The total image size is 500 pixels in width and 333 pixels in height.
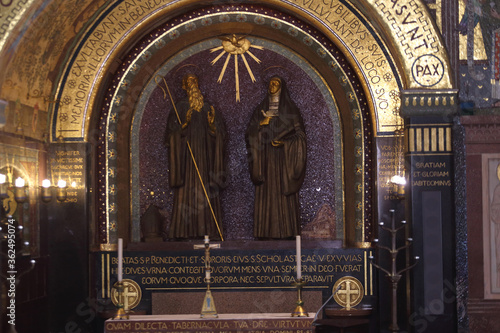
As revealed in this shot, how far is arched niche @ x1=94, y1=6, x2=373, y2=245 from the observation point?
13.0m

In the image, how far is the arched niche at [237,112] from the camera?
13047mm

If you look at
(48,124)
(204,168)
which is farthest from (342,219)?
(48,124)

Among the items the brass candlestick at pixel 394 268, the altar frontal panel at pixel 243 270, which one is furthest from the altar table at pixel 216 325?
the altar frontal panel at pixel 243 270

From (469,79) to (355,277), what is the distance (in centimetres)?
338

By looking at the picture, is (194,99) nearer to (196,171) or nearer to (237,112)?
(237,112)

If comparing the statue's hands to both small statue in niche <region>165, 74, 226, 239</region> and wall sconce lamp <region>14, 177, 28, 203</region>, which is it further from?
wall sconce lamp <region>14, 177, 28, 203</region>

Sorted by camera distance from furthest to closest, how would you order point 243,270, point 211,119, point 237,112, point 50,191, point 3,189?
point 237,112 → point 211,119 → point 243,270 → point 50,191 → point 3,189

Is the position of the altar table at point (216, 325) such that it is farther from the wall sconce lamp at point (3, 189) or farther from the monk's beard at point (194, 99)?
the monk's beard at point (194, 99)

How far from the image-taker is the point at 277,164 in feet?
44.1

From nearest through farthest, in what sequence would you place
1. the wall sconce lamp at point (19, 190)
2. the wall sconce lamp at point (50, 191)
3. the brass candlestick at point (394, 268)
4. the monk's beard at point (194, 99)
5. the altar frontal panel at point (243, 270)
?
the wall sconce lamp at point (19, 190) → the brass candlestick at point (394, 268) → the wall sconce lamp at point (50, 191) → the altar frontal panel at point (243, 270) → the monk's beard at point (194, 99)

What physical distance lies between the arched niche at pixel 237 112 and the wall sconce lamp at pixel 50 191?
885 mm

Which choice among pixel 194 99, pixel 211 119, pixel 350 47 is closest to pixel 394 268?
pixel 350 47

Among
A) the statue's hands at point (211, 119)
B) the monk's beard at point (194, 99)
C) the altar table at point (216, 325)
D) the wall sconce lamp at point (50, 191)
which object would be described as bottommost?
the altar table at point (216, 325)

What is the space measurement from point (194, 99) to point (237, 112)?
81 cm
